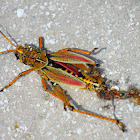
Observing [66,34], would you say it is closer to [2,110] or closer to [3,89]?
[3,89]

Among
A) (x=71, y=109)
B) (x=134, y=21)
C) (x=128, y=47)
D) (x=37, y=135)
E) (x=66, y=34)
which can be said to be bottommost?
(x=37, y=135)

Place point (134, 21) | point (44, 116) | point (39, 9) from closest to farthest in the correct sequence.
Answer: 1. point (44, 116)
2. point (134, 21)
3. point (39, 9)

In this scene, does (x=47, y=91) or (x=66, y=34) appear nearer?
(x=47, y=91)

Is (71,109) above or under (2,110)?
under

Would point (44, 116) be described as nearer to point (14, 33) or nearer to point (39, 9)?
point (14, 33)

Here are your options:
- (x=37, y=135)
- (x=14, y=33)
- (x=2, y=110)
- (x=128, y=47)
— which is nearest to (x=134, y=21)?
(x=128, y=47)

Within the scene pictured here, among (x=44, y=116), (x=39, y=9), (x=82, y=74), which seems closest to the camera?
(x=82, y=74)

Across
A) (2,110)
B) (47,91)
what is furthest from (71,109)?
(2,110)
